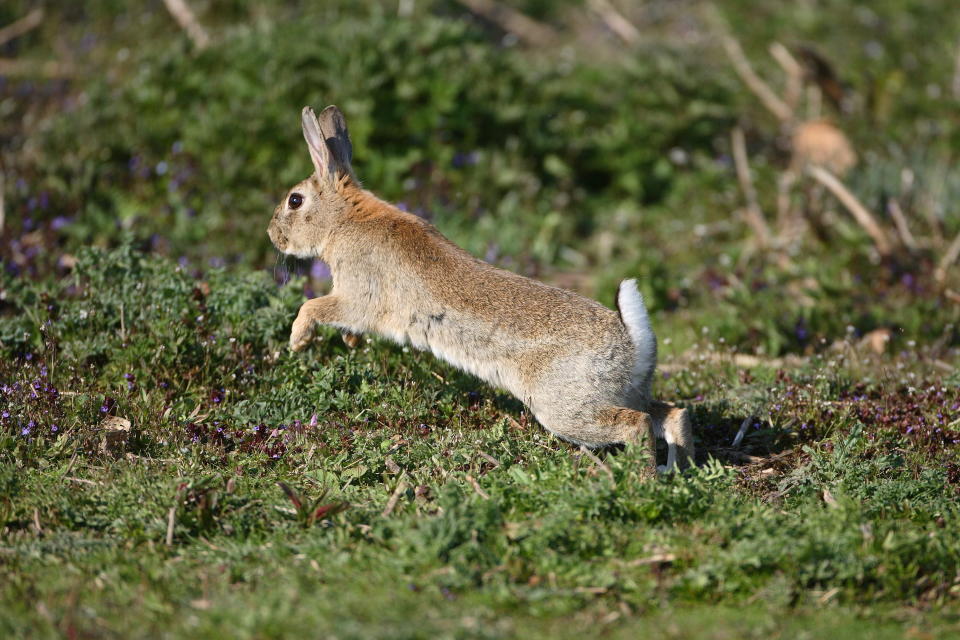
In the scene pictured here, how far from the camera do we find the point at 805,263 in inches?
337

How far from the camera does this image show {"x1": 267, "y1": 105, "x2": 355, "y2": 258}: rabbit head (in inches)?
243

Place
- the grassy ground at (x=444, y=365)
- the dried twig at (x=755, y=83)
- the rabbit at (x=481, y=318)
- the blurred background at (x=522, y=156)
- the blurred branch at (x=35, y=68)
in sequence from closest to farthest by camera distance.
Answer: the grassy ground at (x=444, y=365), the rabbit at (x=481, y=318), the blurred background at (x=522, y=156), the blurred branch at (x=35, y=68), the dried twig at (x=755, y=83)

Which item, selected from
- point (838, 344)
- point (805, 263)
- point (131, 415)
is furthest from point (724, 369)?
point (131, 415)

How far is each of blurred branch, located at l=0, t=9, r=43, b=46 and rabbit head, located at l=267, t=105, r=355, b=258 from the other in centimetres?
666

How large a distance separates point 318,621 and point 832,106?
9317mm

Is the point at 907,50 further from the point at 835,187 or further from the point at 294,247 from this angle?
the point at 294,247

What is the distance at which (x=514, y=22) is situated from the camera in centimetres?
1343

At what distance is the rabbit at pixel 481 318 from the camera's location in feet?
17.0

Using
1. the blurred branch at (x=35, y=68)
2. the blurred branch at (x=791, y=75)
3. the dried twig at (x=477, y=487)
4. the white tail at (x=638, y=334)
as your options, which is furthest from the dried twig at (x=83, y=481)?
the blurred branch at (x=791, y=75)

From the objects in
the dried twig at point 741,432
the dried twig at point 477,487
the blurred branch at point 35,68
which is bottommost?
the dried twig at point 741,432

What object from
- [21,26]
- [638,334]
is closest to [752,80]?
[638,334]

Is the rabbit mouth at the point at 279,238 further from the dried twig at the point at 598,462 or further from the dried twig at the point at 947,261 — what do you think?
the dried twig at the point at 947,261

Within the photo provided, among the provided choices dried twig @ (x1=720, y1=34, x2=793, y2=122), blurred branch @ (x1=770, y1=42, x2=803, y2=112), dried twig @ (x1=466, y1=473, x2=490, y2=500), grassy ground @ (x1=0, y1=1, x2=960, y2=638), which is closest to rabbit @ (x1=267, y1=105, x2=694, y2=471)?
grassy ground @ (x1=0, y1=1, x2=960, y2=638)

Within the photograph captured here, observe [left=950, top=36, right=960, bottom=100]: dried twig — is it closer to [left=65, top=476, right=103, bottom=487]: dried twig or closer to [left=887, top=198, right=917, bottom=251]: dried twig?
[left=887, top=198, right=917, bottom=251]: dried twig
